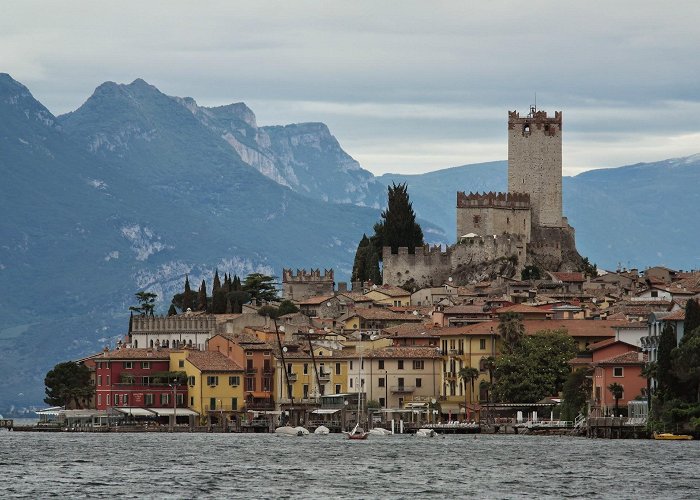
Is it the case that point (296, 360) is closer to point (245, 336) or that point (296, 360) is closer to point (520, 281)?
point (245, 336)

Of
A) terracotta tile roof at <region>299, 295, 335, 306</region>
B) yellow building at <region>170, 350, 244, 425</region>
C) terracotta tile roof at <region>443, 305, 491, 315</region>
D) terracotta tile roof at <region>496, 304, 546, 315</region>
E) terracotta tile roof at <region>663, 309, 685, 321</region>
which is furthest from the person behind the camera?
terracotta tile roof at <region>299, 295, 335, 306</region>

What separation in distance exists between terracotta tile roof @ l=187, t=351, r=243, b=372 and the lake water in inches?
857

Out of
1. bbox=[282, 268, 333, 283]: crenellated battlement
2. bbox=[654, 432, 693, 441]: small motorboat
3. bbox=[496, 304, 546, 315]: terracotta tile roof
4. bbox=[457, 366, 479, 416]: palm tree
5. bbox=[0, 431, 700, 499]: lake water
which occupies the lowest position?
bbox=[0, 431, 700, 499]: lake water

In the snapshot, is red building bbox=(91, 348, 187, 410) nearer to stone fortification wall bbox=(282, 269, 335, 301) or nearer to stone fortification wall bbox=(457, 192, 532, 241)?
stone fortification wall bbox=(282, 269, 335, 301)

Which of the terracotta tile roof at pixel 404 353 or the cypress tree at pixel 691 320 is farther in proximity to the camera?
the terracotta tile roof at pixel 404 353

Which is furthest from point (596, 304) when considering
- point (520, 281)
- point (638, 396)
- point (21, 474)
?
point (21, 474)

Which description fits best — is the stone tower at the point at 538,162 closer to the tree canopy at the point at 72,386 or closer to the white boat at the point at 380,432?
the tree canopy at the point at 72,386

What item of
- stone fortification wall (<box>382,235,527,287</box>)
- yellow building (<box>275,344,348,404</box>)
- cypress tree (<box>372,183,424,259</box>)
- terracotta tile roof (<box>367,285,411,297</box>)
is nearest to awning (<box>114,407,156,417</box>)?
yellow building (<box>275,344,348,404</box>)

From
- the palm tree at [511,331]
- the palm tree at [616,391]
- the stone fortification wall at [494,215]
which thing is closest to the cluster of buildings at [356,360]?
the palm tree at [511,331]

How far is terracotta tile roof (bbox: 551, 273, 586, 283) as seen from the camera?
165625 mm

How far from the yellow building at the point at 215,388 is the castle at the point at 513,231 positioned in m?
35.3

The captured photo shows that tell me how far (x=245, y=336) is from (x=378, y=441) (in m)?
32.3

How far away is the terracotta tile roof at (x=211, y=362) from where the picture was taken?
140000 millimetres

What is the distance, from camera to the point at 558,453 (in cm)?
9650
